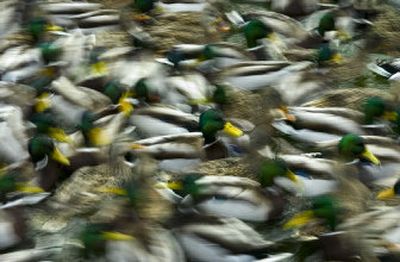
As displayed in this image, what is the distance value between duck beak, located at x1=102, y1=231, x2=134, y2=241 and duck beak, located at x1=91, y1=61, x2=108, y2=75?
2459 millimetres

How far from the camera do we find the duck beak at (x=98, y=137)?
702 centimetres

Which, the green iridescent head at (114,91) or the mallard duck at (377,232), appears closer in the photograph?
the mallard duck at (377,232)

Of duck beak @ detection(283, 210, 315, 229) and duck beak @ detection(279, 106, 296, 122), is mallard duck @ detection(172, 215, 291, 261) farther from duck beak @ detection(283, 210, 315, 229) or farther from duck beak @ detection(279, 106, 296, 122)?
duck beak @ detection(279, 106, 296, 122)

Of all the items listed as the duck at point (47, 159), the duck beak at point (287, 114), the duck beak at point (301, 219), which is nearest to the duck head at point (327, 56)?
the duck beak at point (287, 114)

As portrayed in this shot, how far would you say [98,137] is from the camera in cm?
705

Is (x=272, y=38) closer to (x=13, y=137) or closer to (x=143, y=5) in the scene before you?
(x=143, y=5)

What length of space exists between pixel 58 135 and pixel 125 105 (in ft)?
1.88

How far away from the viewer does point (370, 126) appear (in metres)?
7.24

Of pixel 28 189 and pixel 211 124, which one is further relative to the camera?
pixel 211 124

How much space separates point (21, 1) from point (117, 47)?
1.11 metres

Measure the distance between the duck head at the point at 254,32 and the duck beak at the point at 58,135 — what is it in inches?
80.4

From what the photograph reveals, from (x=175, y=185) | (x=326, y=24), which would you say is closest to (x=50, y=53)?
(x=175, y=185)

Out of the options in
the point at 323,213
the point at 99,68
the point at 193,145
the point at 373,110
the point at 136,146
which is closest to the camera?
the point at 323,213

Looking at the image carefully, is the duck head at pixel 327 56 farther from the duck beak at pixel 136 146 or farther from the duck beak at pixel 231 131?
the duck beak at pixel 136 146
